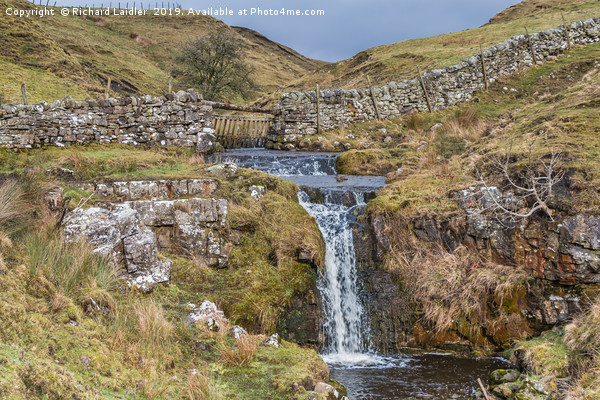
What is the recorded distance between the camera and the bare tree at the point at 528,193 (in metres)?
8.34

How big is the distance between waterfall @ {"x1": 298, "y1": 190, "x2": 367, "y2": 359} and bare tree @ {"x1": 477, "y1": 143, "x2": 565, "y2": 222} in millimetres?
2926

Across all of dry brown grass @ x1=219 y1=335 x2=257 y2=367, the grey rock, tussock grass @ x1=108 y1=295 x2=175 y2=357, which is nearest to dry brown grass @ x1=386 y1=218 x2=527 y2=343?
dry brown grass @ x1=219 y1=335 x2=257 y2=367

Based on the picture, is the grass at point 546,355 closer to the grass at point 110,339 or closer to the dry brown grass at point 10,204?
the grass at point 110,339

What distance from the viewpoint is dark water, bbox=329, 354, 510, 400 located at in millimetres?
6297

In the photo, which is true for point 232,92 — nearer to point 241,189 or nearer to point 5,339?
point 241,189

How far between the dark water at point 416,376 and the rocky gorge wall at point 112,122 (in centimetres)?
1030

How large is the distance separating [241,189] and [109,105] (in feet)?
23.4

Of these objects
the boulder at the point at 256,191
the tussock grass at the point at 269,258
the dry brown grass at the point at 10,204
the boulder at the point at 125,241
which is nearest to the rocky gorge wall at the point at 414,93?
the boulder at the point at 256,191

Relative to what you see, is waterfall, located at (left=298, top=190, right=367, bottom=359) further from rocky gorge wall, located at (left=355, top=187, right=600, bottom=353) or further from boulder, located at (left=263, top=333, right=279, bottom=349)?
boulder, located at (left=263, top=333, right=279, bottom=349)

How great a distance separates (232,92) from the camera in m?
29.2

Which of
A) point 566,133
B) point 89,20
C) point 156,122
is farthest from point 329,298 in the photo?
point 89,20

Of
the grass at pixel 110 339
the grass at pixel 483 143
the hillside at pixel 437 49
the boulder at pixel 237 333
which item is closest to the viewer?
the grass at pixel 110 339

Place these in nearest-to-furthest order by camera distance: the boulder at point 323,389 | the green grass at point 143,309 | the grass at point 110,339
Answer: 1. the grass at point 110,339
2. the green grass at point 143,309
3. the boulder at point 323,389

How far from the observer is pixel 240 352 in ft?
18.1
